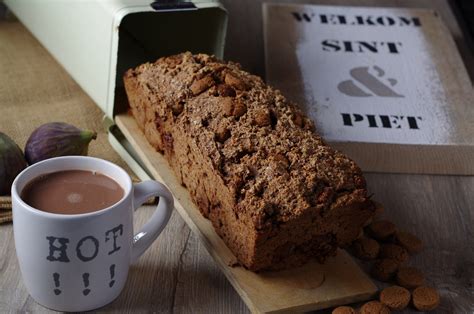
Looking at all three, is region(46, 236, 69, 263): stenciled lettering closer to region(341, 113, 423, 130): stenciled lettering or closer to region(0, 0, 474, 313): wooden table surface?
region(0, 0, 474, 313): wooden table surface

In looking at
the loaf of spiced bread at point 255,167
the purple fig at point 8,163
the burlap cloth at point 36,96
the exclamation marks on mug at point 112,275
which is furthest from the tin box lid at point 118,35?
the exclamation marks on mug at point 112,275

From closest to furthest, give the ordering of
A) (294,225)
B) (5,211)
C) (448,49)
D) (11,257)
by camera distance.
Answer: (294,225)
(11,257)
(5,211)
(448,49)

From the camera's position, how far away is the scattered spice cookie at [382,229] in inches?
64.6

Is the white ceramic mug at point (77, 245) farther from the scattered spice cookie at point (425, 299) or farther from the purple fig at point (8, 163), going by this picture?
the scattered spice cookie at point (425, 299)

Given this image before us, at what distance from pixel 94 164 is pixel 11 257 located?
283 millimetres

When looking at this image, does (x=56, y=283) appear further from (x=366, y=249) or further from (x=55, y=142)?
(x=366, y=249)

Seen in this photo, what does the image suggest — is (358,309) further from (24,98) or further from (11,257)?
(24,98)

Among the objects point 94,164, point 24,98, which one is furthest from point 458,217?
point 24,98

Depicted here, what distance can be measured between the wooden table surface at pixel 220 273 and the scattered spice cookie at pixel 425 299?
3 cm

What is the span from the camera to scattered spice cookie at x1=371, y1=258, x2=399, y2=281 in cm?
154

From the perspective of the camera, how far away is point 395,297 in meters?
1.46

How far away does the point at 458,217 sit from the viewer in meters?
1.76

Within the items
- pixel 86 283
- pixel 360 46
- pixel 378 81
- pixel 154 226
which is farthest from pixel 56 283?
pixel 360 46

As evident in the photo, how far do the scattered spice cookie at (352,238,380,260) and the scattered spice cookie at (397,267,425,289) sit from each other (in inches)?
2.6
